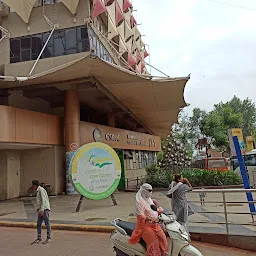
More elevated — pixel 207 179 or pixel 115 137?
pixel 115 137

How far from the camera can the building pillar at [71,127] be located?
16.7 m

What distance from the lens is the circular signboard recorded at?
1075 centimetres

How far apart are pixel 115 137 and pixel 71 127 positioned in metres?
5.99

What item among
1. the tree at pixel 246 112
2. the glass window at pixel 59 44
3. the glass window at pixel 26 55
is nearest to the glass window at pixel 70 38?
the glass window at pixel 59 44

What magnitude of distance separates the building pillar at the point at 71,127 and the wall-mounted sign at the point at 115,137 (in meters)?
0.90

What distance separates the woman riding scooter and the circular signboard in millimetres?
6619

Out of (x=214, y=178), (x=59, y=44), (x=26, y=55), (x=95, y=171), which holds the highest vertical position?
(x=59, y=44)

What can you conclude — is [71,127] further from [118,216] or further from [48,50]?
[118,216]

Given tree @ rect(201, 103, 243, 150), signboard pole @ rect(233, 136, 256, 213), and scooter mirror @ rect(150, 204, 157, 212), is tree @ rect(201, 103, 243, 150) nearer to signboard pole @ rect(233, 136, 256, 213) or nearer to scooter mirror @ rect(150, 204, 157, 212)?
signboard pole @ rect(233, 136, 256, 213)

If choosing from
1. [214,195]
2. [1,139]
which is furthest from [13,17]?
[214,195]

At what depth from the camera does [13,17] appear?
1755 centimetres

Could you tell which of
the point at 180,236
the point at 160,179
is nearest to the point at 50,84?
the point at 160,179

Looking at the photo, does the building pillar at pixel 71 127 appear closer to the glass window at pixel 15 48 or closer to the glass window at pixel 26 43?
the glass window at pixel 26 43

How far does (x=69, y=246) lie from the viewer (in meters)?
6.38
